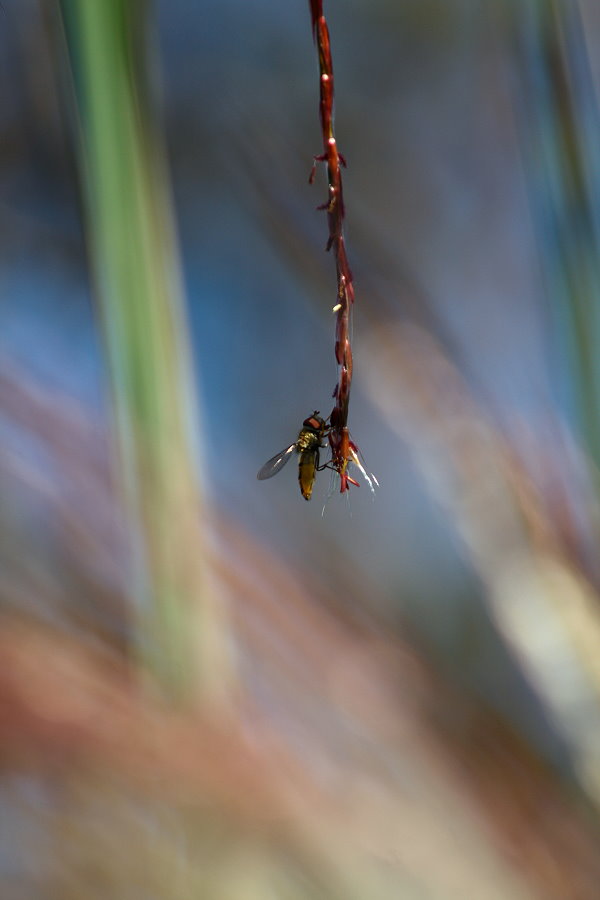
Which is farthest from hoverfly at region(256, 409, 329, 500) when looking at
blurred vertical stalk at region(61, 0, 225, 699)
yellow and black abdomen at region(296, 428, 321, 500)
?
blurred vertical stalk at region(61, 0, 225, 699)

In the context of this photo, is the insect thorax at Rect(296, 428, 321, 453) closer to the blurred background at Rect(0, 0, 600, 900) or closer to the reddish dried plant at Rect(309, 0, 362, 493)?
the blurred background at Rect(0, 0, 600, 900)

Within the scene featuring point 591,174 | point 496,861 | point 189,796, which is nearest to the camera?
point 189,796

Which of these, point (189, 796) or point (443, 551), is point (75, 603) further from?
point (443, 551)

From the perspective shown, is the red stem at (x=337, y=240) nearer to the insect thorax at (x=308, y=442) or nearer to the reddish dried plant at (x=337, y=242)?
the reddish dried plant at (x=337, y=242)

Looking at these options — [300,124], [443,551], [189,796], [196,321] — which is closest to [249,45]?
[300,124]

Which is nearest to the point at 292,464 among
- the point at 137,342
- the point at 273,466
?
the point at 273,466
